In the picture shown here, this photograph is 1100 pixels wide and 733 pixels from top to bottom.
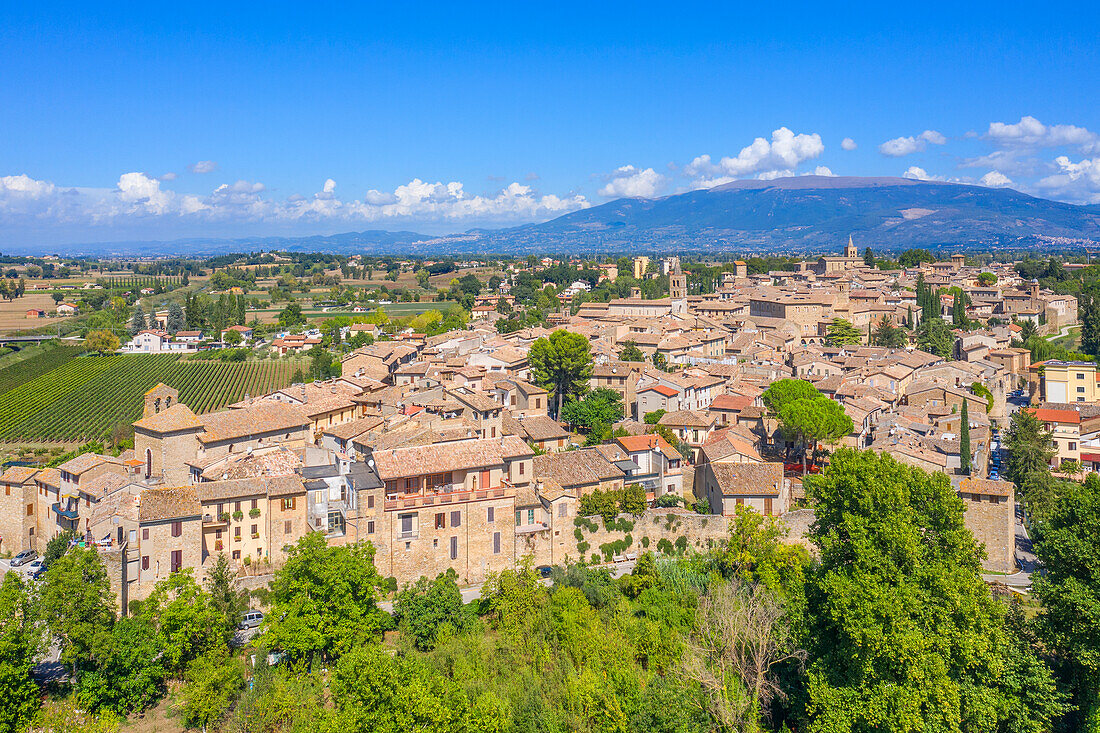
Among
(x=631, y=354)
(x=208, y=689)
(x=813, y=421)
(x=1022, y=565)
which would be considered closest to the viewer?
(x=208, y=689)

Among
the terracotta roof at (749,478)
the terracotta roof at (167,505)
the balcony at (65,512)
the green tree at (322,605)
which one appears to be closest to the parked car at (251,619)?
the green tree at (322,605)

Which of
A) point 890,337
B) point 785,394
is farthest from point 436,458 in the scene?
point 890,337

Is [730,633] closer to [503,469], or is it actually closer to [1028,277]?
[503,469]

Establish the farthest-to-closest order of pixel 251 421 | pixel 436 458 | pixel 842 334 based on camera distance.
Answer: pixel 842 334 → pixel 251 421 → pixel 436 458

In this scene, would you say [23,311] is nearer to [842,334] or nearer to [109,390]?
[109,390]

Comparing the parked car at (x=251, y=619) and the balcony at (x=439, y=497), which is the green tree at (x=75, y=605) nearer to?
the parked car at (x=251, y=619)

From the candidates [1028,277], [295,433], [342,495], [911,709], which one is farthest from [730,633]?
[1028,277]
